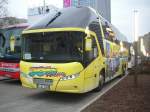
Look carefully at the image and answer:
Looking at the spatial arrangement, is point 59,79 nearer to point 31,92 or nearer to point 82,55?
point 82,55

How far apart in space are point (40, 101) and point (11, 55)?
5.68m

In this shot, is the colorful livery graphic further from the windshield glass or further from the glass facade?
the glass facade

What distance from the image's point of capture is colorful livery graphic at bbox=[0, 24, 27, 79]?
17.5 m

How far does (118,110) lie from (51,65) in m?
2.91

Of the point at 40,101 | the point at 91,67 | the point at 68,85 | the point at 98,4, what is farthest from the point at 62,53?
the point at 98,4

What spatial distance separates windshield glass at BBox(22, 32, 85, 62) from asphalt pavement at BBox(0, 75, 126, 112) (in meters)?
1.52

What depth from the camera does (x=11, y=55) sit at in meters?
17.8

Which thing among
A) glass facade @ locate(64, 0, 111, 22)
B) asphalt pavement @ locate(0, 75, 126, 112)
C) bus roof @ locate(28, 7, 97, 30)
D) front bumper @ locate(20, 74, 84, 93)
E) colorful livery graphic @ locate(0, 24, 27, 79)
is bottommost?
asphalt pavement @ locate(0, 75, 126, 112)

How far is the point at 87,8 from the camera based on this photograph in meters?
14.0

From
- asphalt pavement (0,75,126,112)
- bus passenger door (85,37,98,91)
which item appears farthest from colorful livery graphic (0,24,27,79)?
bus passenger door (85,37,98,91)

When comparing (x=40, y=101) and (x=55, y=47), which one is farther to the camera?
(x=40, y=101)

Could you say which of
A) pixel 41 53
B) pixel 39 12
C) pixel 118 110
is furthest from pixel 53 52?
pixel 39 12

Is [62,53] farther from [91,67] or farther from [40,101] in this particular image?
[40,101]

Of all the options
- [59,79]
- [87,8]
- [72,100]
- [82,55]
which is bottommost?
[72,100]
